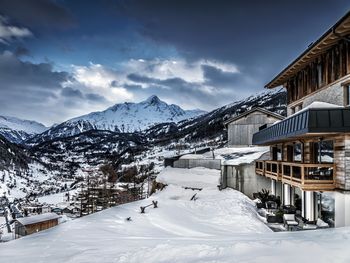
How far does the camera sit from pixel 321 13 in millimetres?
20672

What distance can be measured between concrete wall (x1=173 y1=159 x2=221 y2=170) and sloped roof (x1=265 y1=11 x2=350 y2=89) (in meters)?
6.93

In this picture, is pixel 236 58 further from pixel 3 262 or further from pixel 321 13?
pixel 3 262

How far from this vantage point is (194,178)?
71.1 ft

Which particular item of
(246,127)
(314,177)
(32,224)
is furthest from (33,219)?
(314,177)

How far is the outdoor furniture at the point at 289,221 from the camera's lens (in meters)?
13.7

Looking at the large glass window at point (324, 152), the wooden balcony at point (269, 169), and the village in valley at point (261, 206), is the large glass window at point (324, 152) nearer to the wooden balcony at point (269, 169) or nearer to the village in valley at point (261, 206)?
the village in valley at point (261, 206)

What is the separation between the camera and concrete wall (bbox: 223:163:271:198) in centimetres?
2152

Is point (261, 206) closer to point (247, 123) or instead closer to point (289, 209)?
point (289, 209)

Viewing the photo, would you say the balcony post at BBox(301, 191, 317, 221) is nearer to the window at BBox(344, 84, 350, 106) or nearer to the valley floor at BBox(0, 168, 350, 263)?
the valley floor at BBox(0, 168, 350, 263)

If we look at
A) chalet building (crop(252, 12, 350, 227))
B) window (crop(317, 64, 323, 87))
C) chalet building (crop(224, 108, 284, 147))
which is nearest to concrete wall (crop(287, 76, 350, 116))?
chalet building (crop(252, 12, 350, 227))

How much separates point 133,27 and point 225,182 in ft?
41.3

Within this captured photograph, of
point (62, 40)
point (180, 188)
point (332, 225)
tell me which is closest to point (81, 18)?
point (62, 40)

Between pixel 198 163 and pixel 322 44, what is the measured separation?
12.0 metres

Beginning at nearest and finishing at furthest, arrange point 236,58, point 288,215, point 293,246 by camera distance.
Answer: point 293,246 → point 288,215 → point 236,58
